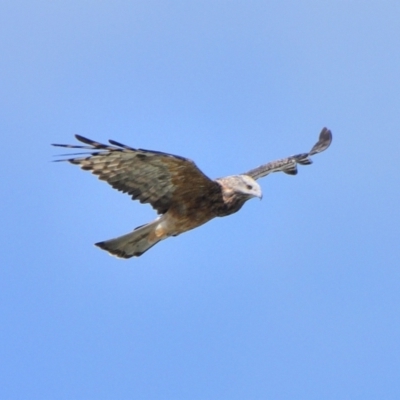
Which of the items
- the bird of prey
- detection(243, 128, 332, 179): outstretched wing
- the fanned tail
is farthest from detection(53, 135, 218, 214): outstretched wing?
detection(243, 128, 332, 179): outstretched wing

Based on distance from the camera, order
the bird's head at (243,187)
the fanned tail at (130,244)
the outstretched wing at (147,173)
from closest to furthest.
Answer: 1. the outstretched wing at (147,173)
2. the bird's head at (243,187)
3. the fanned tail at (130,244)

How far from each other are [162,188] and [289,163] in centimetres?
220

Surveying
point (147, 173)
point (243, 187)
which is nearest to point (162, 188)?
point (147, 173)

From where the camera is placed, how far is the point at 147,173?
32.8ft

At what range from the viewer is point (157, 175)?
1002 cm

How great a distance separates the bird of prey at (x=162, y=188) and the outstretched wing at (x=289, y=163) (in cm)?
116

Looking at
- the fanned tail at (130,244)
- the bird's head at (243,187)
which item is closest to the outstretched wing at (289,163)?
the bird's head at (243,187)

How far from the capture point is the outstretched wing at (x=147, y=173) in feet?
31.8

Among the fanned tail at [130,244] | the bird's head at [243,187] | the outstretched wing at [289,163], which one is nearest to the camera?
the bird's head at [243,187]

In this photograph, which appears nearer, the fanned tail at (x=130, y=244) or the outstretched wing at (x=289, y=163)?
the fanned tail at (x=130, y=244)

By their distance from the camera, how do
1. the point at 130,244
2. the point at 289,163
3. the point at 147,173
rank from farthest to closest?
the point at 289,163
the point at 130,244
the point at 147,173

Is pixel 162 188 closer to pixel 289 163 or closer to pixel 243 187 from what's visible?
pixel 243 187

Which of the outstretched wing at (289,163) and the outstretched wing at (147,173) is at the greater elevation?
the outstretched wing at (289,163)

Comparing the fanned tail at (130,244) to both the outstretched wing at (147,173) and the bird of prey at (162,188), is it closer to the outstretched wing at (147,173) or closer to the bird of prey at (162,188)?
the bird of prey at (162,188)
